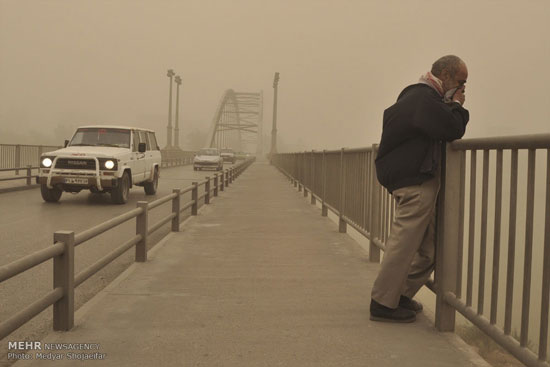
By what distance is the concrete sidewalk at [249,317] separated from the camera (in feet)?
12.3

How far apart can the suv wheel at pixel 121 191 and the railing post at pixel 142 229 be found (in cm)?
796

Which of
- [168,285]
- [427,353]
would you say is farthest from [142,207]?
[427,353]

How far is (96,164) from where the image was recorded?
559 inches

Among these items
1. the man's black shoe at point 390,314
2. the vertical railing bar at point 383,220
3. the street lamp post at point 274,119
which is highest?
the street lamp post at point 274,119

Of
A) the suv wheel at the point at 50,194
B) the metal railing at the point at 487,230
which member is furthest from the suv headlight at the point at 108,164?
the metal railing at the point at 487,230

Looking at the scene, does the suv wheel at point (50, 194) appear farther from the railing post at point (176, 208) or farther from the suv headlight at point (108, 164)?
the railing post at point (176, 208)

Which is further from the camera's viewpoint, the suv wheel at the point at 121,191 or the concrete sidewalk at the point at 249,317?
the suv wheel at the point at 121,191

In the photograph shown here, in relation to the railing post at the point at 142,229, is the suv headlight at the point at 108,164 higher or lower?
higher

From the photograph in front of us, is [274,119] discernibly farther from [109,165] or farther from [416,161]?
[416,161]

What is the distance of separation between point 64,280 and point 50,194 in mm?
11681

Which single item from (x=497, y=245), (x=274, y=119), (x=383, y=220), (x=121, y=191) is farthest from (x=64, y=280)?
(x=274, y=119)

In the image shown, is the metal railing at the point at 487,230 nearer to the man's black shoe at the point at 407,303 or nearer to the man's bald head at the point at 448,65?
the man's black shoe at the point at 407,303

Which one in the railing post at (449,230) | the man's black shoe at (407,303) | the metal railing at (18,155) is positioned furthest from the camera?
the metal railing at (18,155)

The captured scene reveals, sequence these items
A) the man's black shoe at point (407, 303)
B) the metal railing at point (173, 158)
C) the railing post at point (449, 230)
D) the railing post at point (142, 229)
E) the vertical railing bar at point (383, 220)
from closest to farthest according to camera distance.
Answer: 1. the railing post at point (449, 230)
2. the man's black shoe at point (407, 303)
3. the vertical railing bar at point (383, 220)
4. the railing post at point (142, 229)
5. the metal railing at point (173, 158)
